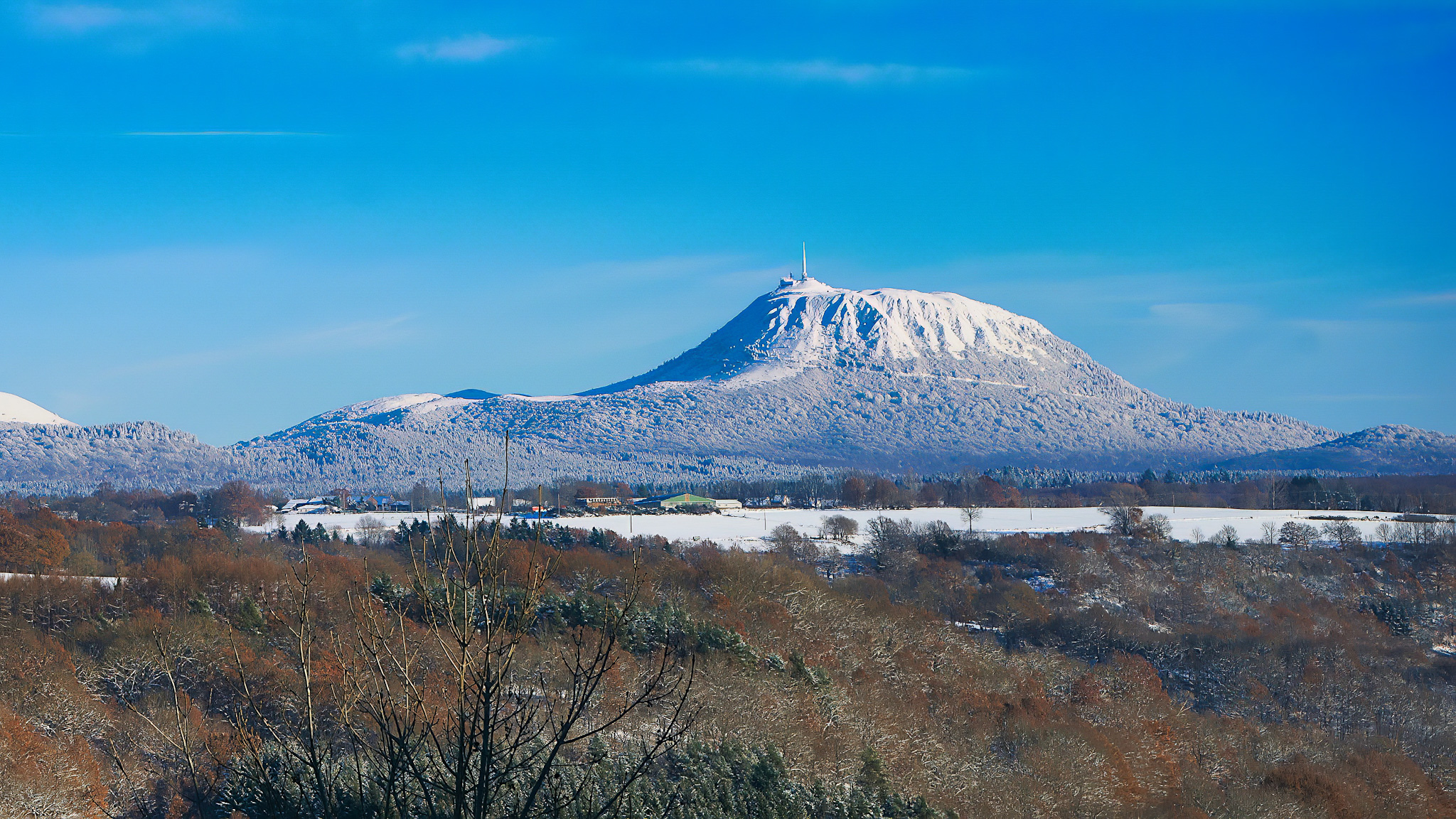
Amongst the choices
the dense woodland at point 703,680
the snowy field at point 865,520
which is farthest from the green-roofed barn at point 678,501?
the dense woodland at point 703,680

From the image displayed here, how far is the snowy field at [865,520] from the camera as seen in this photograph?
96.4m

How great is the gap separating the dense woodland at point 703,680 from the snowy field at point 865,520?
10105mm

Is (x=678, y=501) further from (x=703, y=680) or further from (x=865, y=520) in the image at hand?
(x=703, y=680)

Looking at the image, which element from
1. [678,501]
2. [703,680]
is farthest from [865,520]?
[703,680]

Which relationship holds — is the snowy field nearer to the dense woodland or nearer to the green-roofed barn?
the green-roofed barn

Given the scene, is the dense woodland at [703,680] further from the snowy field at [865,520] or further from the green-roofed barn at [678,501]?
the green-roofed barn at [678,501]

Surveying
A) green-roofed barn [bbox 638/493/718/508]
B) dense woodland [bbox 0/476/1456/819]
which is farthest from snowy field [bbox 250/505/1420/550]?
dense woodland [bbox 0/476/1456/819]

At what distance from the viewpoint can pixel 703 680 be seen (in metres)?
31.5

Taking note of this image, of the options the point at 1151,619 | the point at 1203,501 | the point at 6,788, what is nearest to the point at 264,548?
the point at 6,788

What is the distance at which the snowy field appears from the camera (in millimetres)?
96375

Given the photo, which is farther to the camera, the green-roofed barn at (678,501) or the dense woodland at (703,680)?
the green-roofed barn at (678,501)

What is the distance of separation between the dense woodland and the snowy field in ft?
33.2

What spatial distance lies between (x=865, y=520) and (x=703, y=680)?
81489 mm

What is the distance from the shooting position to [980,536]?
97.4 m
